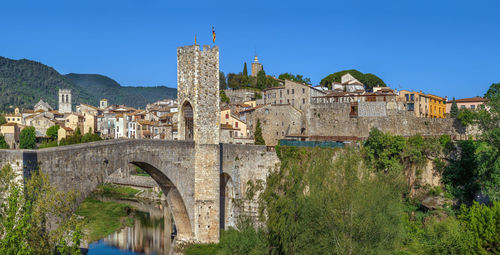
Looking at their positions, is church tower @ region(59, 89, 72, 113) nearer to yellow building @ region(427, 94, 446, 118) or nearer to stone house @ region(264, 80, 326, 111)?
stone house @ region(264, 80, 326, 111)

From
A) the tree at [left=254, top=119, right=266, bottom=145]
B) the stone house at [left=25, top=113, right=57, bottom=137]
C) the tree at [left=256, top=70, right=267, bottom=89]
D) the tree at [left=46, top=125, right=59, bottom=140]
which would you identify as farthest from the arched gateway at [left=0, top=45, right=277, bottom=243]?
the stone house at [left=25, top=113, right=57, bottom=137]

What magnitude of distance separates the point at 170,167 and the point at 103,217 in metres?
16.2

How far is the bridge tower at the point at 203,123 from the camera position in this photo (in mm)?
25000

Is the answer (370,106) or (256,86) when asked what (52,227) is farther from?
(256,86)

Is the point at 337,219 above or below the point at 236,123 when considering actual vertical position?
below

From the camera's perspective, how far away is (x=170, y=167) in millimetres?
24641

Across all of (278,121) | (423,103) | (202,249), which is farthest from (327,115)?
(202,249)

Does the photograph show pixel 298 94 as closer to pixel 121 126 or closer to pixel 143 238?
pixel 143 238

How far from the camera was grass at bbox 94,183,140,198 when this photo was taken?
49.6 metres

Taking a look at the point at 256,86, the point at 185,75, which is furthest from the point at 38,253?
the point at 256,86

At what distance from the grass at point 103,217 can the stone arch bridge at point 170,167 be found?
894 cm

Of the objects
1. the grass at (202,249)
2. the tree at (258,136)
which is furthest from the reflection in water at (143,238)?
the tree at (258,136)

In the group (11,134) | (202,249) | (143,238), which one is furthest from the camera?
(11,134)

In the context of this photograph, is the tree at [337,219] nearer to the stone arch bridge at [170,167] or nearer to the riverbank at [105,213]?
the stone arch bridge at [170,167]
